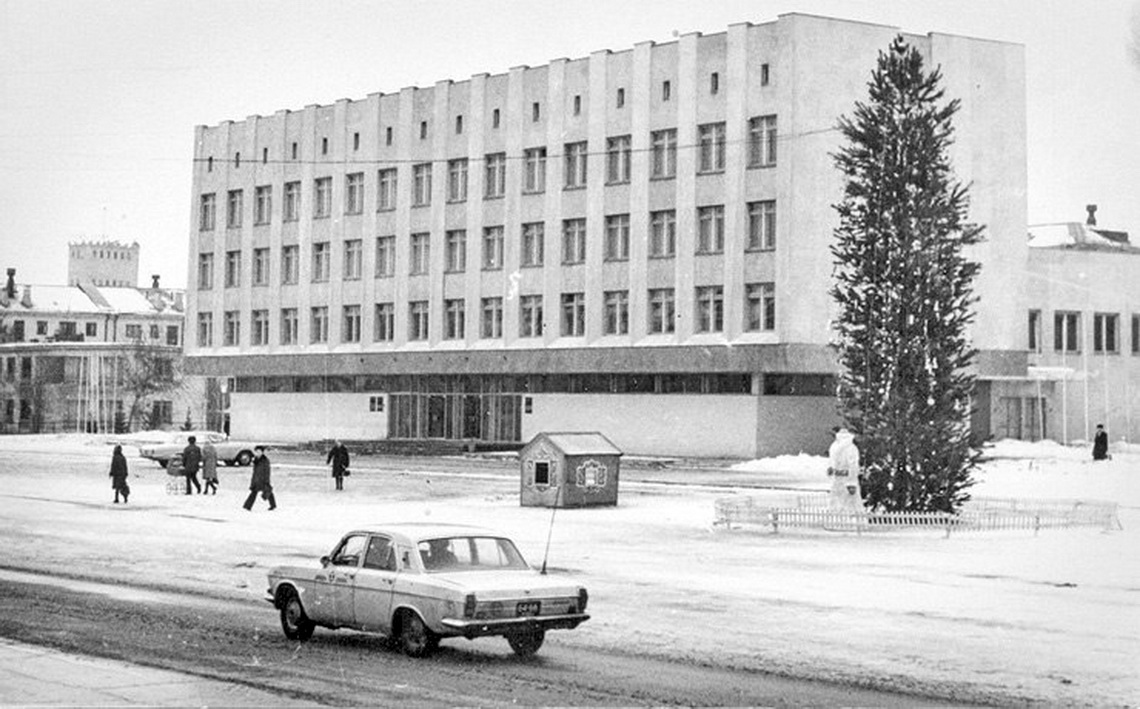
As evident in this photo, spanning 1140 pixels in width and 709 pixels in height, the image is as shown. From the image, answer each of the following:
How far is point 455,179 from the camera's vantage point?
239ft

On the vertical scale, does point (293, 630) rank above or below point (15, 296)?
below

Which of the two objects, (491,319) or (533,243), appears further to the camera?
(491,319)

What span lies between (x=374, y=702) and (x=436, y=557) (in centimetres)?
286

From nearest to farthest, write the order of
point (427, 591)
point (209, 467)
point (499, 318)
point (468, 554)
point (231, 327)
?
1. point (427, 591)
2. point (468, 554)
3. point (209, 467)
4. point (499, 318)
5. point (231, 327)

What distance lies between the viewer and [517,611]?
590 inches

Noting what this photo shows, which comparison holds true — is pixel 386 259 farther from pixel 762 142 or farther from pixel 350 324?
pixel 762 142

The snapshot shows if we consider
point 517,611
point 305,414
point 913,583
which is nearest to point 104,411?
point 913,583

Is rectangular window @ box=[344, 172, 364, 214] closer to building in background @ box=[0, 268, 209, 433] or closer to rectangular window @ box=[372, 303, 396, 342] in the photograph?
rectangular window @ box=[372, 303, 396, 342]

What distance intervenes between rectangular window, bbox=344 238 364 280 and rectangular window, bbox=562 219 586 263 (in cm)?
1032

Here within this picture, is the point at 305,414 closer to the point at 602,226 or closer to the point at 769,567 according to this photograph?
the point at 602,226

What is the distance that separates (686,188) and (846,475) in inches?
1443

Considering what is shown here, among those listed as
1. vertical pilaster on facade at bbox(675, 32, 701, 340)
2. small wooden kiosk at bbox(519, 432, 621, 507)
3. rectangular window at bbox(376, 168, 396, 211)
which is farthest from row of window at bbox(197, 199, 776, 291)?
small wooden kiosk at bbox(519, 432, 621, 507)

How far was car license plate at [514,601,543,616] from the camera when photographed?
49.2 feet

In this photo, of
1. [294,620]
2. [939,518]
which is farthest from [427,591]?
[939,518]
